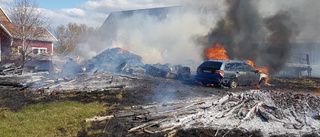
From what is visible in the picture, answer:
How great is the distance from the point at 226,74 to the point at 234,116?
5.83 metres

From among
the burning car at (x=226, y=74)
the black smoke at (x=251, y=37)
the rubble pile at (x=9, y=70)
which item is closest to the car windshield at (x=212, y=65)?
the burning car at (x=226, y=74)

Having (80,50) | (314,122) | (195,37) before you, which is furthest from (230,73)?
(80,50)

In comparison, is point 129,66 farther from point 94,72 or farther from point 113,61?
point 94,72

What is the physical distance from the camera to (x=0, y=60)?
70.6 feet

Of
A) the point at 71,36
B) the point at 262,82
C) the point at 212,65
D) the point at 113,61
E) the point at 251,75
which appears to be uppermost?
the point at 71,36

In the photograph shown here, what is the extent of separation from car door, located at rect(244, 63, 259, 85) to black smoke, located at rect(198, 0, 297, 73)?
24.7 feet

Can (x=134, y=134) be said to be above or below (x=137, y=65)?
below

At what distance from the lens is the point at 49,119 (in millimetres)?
6129

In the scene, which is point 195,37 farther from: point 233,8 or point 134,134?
point 134,134

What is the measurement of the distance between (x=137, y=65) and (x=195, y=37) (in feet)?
36.4

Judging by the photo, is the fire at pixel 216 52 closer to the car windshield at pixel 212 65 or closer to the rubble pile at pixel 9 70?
the car windshield at pixel 212 65

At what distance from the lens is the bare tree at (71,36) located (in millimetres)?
38781

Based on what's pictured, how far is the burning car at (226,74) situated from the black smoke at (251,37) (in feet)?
25.8

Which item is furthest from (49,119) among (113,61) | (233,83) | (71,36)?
(71,36)
